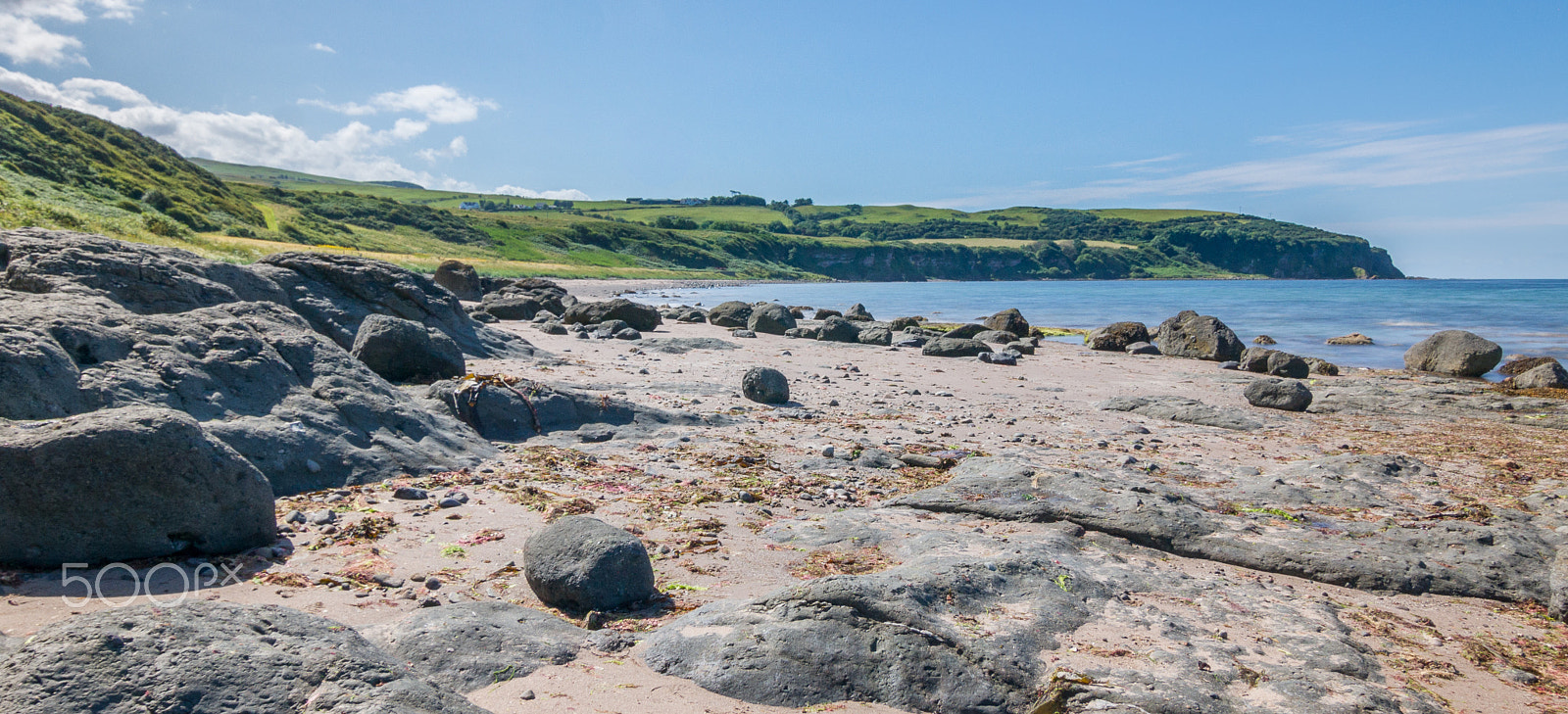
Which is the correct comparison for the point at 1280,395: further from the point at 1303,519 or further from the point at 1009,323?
the point at 1009,323

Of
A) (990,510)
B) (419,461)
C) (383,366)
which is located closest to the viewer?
(990,510)

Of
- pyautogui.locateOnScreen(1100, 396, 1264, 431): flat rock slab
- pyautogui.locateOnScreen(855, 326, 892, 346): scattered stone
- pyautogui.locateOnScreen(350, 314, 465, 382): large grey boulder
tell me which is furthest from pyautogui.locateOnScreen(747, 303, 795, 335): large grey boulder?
pyautogui.locateOnScreen(350, 314, 465, 382): large grey boulder

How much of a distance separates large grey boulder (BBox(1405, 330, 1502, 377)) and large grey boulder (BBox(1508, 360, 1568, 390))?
Answer: 1.86 metres

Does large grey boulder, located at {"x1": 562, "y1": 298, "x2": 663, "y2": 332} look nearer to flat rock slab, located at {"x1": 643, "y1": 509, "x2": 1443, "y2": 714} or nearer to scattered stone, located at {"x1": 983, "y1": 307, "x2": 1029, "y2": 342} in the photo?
scattered stone, located at {"x1": 983, "y1": 307, "x2": 1029, "y2": 342}

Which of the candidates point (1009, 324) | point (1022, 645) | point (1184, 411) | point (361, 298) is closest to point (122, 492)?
point (1022, 645)

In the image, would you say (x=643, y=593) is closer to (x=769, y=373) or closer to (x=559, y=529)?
(x=559, y=529)

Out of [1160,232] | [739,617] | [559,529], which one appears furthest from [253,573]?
[1160,232]

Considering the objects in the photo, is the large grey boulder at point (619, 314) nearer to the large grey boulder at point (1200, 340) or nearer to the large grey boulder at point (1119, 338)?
the large grey boulder at point (1119, 338)

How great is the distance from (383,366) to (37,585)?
20.0ft

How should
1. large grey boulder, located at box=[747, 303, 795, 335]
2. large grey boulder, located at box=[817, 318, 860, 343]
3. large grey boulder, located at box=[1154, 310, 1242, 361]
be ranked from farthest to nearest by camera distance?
1. large grey boulder, located at box=[747, 303, 795, 335]
2. large grey boulder, located at box=[817, 318, 860, 343]
3. large grey boulder, located at box=[1154, 310, 1242, 361]

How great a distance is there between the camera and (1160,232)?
479 ft

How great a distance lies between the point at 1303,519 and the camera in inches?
248

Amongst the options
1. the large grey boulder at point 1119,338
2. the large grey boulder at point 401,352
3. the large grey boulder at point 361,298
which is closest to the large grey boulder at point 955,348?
the large grey boulder at point 1119,338

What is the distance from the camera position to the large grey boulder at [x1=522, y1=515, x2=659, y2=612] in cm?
433
